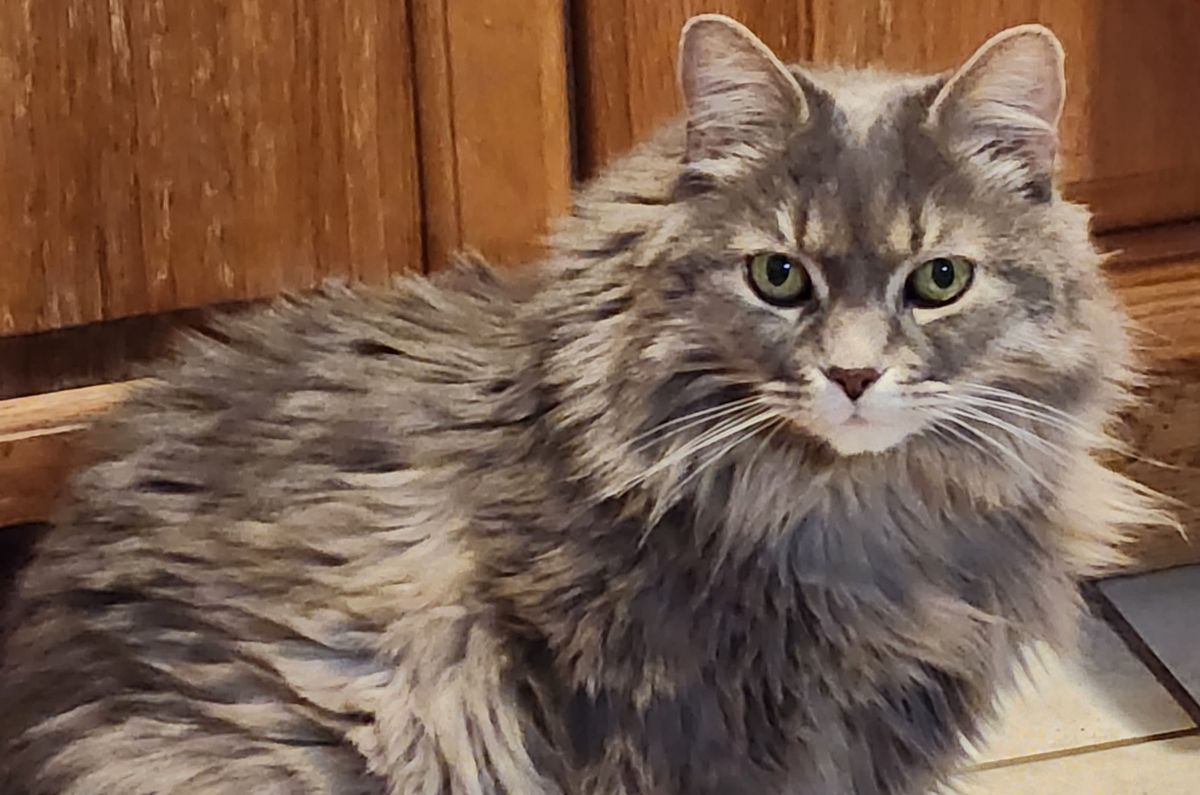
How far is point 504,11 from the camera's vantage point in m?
1.21

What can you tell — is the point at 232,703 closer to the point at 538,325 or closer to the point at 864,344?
the point at 538,325

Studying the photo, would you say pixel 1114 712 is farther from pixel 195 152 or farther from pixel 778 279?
pixel 195 152

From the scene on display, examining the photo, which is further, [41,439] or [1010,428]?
[41,439]

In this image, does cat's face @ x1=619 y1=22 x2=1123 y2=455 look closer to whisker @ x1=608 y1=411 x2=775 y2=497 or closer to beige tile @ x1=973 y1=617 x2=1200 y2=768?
whisker @ x1=608 y1=411 x2=775 y2=497

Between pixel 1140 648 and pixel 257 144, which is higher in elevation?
pixel 257 144

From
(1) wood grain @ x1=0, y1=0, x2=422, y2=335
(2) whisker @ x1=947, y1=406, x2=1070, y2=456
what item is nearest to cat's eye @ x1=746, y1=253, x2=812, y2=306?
(2) whisker @ x1=947, y1=406, x2=1070, y2=456

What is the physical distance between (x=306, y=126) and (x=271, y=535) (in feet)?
1.12

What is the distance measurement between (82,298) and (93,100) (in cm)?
15

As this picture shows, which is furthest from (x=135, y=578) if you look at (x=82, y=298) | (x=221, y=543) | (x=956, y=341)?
(x=956, y=341)

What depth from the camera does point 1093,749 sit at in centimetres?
135

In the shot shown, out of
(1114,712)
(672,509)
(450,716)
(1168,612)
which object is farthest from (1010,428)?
(1168,612)

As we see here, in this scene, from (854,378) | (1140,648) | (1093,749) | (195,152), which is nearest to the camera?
(854,378)

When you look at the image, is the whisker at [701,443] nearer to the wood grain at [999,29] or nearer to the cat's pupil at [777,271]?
the cat's pupil at [777,271]

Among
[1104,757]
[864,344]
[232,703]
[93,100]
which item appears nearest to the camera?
[864,344]
